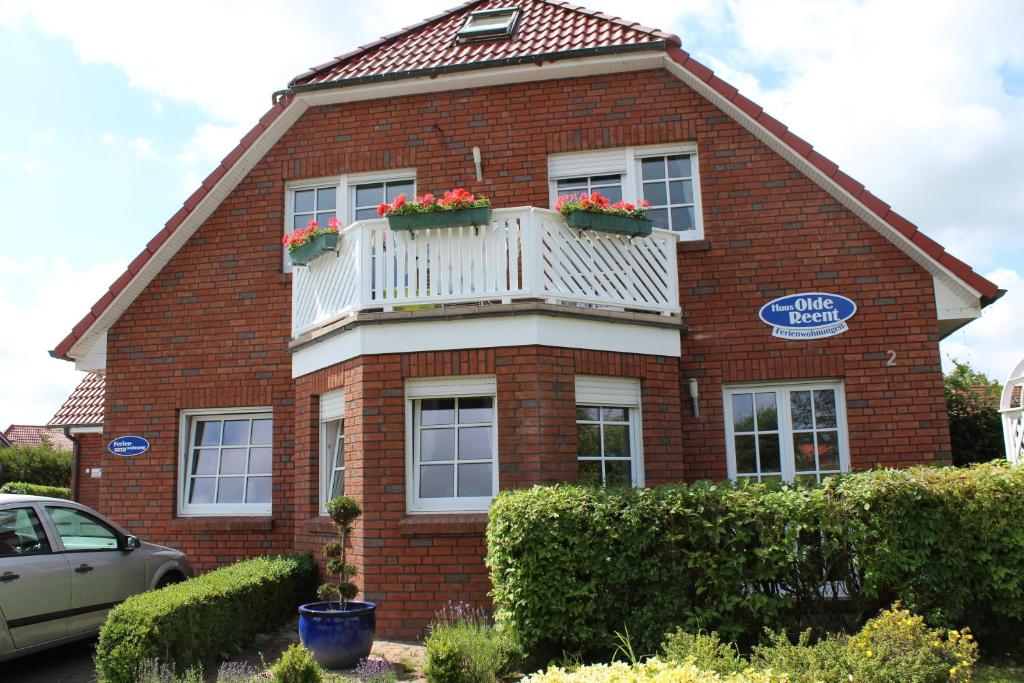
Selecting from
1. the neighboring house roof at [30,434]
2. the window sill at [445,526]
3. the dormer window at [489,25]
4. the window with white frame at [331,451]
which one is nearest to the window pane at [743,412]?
the window sill at [445,526]

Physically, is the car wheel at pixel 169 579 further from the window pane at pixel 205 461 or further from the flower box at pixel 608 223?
the flower box at pixel 608 223

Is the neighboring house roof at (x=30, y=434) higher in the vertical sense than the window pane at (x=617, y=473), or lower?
higher

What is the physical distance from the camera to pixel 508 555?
7121 mm

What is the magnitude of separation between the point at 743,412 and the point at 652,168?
3.33 meters

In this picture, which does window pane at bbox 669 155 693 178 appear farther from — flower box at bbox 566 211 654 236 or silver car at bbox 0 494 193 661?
silver car at bbox 0 494 193 661

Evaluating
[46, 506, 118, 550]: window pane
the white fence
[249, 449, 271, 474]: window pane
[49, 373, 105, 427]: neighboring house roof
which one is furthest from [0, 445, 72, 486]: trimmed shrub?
the white fence

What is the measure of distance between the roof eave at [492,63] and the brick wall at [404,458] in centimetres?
411

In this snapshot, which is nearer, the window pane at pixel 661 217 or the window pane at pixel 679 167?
the window pane at pixel 661 217

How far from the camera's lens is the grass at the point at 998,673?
641 centimetres

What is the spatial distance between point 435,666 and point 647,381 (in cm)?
415

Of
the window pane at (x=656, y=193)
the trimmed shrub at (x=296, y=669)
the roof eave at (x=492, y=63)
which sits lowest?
the trimmed shrub at (x=296, y=669)

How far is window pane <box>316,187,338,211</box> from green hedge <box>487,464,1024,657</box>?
20.1 ft

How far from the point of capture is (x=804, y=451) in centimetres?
991

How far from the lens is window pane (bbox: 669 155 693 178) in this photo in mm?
10820
